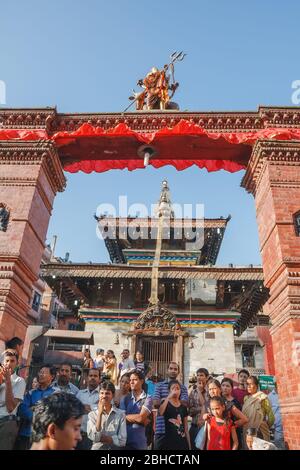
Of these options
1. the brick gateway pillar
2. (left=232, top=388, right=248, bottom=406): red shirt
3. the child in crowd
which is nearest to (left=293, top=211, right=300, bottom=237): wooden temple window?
the brick gateway pillar

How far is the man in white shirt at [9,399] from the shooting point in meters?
3.69

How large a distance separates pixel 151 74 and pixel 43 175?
4.17 m

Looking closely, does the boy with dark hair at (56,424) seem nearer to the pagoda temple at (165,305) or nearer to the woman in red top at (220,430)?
the woman in red top at (220,430)

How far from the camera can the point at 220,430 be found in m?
3.94

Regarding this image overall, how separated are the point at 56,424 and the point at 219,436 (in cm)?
247

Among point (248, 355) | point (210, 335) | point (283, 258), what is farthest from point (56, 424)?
point (248, 355)

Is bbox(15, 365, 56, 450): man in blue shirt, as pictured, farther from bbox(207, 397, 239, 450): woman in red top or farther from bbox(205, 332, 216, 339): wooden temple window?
bbox(205, 332, 216, 339): wooden temple window

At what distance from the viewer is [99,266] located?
14.7 meters

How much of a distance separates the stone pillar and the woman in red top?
3677mm

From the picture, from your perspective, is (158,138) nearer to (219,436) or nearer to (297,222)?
(297,222)

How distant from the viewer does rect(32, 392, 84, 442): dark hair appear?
2.23m
